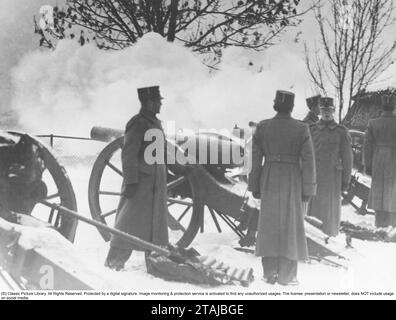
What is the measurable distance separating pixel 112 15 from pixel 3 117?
240 centimetres

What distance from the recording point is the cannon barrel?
610 cm

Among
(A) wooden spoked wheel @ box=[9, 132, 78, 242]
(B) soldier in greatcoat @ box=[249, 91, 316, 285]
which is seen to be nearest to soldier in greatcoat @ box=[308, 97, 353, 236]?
(B) soldier in greatcoat @ box=[249, 91, 316, 285]

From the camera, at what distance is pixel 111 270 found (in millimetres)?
4680

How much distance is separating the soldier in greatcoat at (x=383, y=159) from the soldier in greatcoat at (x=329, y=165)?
1106 millimetres

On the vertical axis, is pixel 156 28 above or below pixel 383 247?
above

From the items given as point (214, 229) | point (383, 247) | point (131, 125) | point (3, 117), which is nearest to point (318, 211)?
point (383, 247)

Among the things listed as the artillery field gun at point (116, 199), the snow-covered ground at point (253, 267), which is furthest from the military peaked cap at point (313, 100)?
the snow-covered ground at point (253, 267)

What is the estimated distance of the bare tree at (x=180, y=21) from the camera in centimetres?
659

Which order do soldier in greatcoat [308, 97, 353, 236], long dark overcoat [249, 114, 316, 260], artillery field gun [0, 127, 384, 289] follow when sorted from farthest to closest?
soldier in greatcoat [308, 97, 353, 236] < long dark overcoat [249, 114, 316, 260] < artillery field gun [0, 127, 384, 289]

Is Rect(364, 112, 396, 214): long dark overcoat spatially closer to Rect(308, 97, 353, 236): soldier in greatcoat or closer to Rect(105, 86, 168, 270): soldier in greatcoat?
Rect(308, 97, 353, 236): soldier in greatcoat

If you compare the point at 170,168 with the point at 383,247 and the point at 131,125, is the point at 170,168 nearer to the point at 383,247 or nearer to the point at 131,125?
the point at 131,125

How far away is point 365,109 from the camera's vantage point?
10.5m

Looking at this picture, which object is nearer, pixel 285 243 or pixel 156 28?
pixel 285 243

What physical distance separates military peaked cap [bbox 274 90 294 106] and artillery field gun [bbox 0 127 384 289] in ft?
4.11
